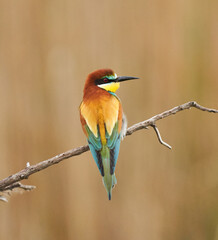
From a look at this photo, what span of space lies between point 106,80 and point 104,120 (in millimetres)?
145

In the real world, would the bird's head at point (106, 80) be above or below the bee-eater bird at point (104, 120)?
above

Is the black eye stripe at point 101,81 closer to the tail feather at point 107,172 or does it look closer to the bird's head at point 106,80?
the bird's head at point 106,80

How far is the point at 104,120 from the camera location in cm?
105

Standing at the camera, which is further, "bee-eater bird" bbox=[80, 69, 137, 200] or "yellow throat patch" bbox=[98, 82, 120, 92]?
"yellow throat patch" bbox=[98, 82, 120, 92]

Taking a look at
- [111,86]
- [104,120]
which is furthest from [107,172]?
[111,86]

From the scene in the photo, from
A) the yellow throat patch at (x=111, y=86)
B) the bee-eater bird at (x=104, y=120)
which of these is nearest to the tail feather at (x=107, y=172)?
the bee-eater bird at (x=104, y=120)

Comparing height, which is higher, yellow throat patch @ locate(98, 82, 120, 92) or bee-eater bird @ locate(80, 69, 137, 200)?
yellow throat patch @ locate(98, 82, 120, 92)

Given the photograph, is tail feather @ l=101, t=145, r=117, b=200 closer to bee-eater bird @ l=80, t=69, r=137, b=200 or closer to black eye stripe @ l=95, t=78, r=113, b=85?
bee-eater bird @ l=80, t=69, r=137, b=200

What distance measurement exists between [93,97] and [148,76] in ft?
3.43

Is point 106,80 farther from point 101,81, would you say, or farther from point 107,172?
point 107,172

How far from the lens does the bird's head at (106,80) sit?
113cm

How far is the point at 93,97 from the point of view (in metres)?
1.11

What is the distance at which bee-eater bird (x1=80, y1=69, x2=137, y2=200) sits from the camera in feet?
3.33

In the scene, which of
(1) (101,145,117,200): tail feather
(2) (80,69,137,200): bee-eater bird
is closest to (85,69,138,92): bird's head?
(2) (80,69,137,200): bee-eater bird
